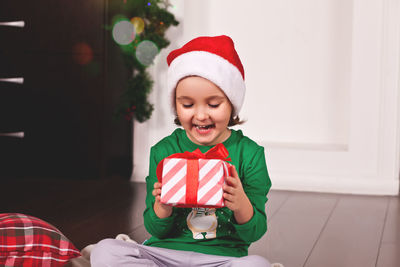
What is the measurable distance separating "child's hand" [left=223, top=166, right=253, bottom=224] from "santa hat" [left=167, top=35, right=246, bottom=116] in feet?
0.58

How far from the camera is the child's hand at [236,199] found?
0.97 m

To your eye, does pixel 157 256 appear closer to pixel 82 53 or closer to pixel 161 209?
pixel 161 209

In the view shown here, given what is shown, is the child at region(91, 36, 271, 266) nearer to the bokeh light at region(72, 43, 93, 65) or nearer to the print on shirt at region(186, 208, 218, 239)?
the print on shirt at region(186, 208, 218, 239)

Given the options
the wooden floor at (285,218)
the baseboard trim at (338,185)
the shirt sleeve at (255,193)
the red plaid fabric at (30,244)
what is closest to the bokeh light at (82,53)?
the wooden floor at (285,218)

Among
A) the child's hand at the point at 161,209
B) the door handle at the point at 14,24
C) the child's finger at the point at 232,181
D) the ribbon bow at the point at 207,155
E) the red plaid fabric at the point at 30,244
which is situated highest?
the door handle at the point at 14,24

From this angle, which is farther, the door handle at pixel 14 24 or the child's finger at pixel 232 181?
the door handle at pixel 14 24

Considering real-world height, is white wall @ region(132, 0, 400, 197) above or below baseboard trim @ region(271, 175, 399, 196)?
above

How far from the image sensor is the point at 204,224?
108cm

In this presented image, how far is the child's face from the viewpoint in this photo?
1033mm

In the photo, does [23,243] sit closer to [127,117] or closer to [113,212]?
[113,212]

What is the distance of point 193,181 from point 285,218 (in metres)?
1.05

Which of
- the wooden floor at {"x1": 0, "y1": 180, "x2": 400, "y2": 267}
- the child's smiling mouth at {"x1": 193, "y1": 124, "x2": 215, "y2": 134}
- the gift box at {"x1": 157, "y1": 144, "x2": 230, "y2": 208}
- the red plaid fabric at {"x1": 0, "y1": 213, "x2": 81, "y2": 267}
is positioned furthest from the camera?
the wooden floor at {"x1": 0, "y1": 180, "x2": 400, "y2": 267}

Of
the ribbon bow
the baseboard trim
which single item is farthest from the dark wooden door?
the ribbon bow

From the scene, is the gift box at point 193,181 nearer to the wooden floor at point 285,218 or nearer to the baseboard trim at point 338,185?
the wooden floor at point 285,218
